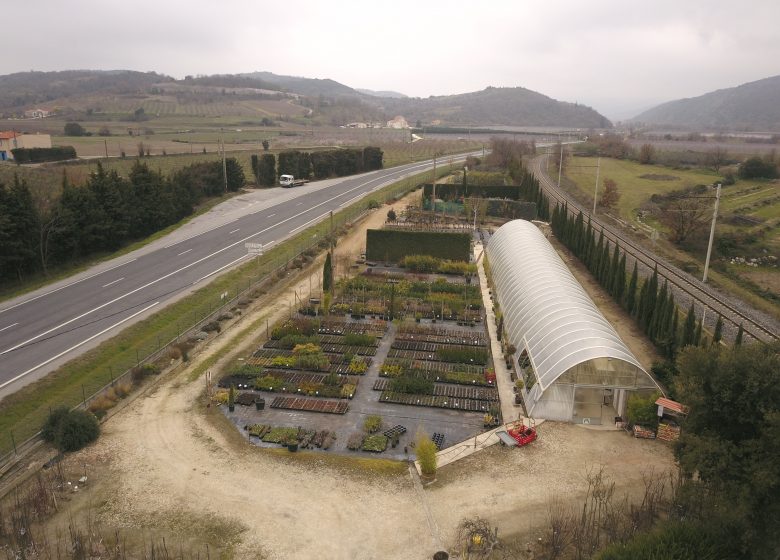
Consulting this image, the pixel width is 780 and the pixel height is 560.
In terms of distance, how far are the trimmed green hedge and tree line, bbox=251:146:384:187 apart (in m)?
37.9

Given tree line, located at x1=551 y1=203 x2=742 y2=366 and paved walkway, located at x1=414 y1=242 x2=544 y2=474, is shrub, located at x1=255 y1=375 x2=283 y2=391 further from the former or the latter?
tree line, located at x1=551 y1=203 x2=742 y2=366

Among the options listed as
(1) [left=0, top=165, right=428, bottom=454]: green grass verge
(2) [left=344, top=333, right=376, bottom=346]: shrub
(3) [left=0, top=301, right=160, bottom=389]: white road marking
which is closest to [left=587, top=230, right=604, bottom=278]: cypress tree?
(2) [left=344, top=333, right=376, bottom=346]: shrub

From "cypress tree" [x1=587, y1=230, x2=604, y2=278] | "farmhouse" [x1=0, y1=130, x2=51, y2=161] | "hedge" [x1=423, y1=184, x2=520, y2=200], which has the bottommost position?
"cypress tree" [x1=587, y1=230, x2=604, y2=278]

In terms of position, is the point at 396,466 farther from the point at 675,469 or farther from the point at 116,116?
the point at 116,116

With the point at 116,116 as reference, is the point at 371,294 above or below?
below

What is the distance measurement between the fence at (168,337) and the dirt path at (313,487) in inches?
72.6

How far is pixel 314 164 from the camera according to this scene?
83375 millimetres

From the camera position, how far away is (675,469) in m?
18.7

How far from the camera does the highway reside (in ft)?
87.2

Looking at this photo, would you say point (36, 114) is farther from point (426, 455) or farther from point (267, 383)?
point (426, 455)

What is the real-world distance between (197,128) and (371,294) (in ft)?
400

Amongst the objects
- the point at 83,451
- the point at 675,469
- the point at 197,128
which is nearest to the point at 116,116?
the point at 197,128

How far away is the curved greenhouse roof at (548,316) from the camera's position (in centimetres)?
2155

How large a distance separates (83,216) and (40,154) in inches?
1402
